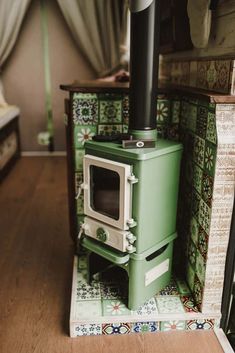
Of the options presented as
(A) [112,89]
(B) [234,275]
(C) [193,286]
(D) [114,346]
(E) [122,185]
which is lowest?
(D) [114,346]

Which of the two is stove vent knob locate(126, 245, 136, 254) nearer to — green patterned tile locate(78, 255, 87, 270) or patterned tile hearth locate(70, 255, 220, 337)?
patterned tile hearth locate(70, 255, 220, 337)

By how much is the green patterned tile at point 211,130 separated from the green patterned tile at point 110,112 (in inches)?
21.4

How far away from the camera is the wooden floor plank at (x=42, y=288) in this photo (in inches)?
61.9

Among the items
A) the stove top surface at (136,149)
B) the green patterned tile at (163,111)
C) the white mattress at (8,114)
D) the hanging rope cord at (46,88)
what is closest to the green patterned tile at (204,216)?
the stove top surface at (136,149)

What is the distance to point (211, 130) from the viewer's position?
4.82ft

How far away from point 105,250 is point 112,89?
2.71 ft

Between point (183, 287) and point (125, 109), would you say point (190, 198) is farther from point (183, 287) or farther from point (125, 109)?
point (125, 109)

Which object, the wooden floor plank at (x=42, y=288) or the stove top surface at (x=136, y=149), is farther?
the wooden floor plank at (x=42, y=288)

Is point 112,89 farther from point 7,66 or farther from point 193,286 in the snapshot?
point 7,66

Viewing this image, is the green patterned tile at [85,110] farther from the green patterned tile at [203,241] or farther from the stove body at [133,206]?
the green patterned tile at [203,241]

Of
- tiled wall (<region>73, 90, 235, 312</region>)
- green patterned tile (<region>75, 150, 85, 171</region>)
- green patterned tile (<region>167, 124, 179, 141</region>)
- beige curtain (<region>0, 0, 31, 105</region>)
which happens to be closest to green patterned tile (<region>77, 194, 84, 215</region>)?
tiled wall (<region>73, 90, 235, 312</region>)

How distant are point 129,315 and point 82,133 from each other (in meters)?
0.96

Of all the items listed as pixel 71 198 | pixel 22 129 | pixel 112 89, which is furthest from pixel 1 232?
pixel 22 129

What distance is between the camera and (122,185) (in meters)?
1.47
